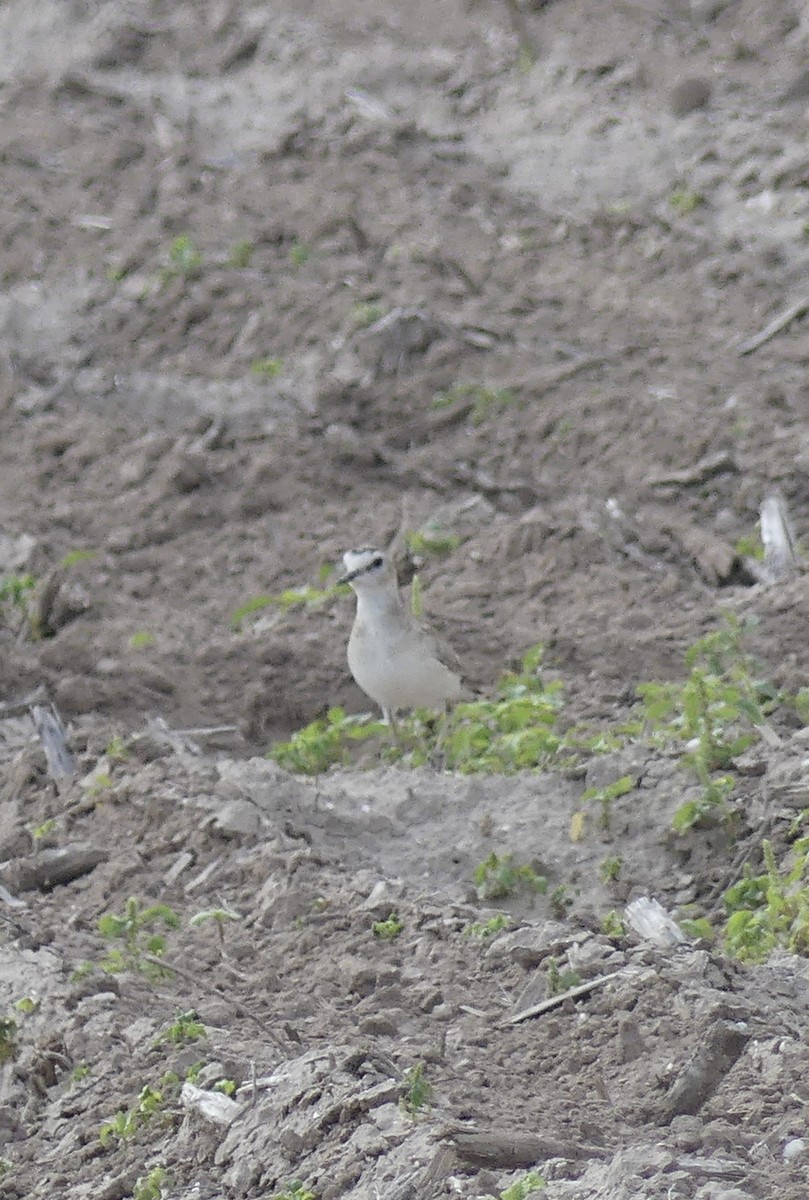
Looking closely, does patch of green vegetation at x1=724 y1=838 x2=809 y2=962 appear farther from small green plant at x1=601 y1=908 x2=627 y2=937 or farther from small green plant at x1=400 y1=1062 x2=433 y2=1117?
small green plant at x1=400 y1=1062 x2=433 y2=1117

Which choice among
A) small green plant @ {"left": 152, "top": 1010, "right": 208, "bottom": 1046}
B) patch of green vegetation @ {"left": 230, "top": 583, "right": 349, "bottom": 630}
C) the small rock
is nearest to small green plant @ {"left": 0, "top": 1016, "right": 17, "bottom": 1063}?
small green plant @ {"left": 152, "top": 1010, "right": 208, "bottom": 1046}

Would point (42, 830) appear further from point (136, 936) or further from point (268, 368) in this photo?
point (268, 368)

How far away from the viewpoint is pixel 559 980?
5531 millimetres

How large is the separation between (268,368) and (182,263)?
59.6 inches

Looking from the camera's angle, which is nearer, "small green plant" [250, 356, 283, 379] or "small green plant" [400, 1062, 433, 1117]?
"small green plant" [400, 1062, 433, 1117]

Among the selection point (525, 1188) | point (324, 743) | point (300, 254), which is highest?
point (300, 254)

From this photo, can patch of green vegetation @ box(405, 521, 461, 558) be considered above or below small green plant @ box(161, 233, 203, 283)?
below

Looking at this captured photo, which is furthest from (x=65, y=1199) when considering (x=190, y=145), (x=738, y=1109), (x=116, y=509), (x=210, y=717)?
(x=190, y=145)

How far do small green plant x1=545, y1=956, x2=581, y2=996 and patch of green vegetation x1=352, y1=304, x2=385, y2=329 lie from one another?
6.61 m

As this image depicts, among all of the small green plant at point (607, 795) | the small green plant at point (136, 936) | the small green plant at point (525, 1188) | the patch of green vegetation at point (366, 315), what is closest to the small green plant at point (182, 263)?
the patch of green vegetation at point (366, 315)

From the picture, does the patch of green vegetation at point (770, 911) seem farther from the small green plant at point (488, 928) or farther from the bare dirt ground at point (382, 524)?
the small green plant at point (488, 928)

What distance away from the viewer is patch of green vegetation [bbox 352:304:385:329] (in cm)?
1163

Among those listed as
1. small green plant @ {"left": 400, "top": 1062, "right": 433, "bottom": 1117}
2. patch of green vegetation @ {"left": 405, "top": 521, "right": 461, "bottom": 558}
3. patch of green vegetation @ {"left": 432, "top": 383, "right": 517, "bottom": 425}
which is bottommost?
patch of green vegetation @ {"left": 405, "top": 521, "right": 461, "bottom": 558}

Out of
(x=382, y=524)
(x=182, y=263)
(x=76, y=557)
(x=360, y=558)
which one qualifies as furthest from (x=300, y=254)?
(x=360, y=558)
